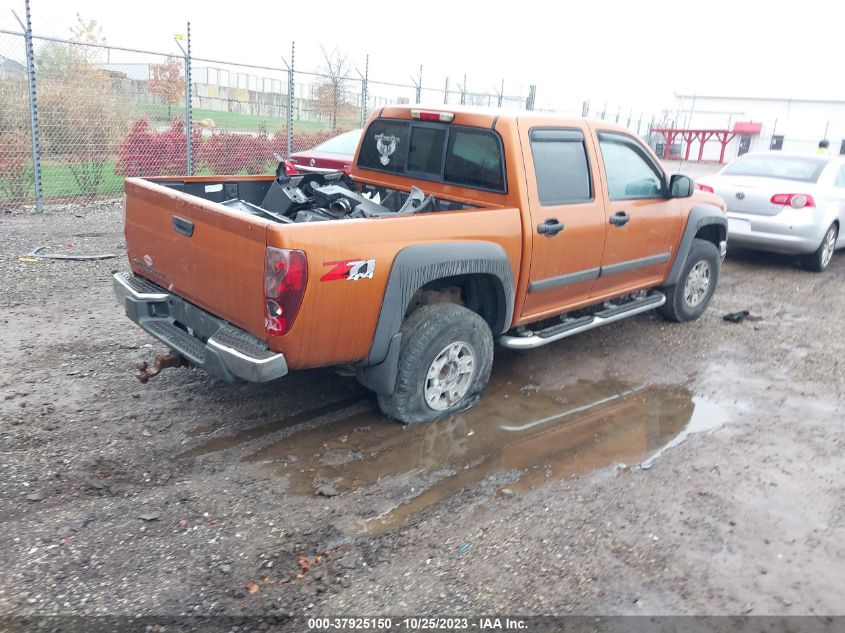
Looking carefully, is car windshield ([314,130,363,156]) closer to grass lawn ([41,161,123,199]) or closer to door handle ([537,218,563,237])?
grass lawn ([41,161,123,199])

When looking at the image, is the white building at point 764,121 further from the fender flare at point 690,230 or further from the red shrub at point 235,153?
the fender flare at point 690,230

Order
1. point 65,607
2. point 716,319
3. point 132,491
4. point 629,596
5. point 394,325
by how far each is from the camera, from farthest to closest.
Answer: point 716,319, point 394,325, point 132,491, point 629,596, point 65,607

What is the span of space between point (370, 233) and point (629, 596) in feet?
7.06

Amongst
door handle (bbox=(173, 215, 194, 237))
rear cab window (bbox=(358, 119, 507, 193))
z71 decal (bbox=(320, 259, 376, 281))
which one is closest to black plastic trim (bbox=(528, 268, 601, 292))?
rear cab window (bbox=(358, 119, 507, 193))

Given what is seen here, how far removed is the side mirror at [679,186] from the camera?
18.8ft

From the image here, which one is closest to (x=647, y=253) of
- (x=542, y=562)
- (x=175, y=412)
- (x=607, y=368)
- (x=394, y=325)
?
(x=607, y=368)

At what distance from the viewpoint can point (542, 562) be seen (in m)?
3.22

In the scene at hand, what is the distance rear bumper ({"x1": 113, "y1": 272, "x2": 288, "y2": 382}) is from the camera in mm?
3562

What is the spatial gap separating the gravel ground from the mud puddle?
0.02m

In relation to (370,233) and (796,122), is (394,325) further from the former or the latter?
(796,122)

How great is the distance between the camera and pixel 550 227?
185 inches

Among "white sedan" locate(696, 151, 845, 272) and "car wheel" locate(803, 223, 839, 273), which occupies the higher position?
"white sedan" locate(696, 151, 845, 272)

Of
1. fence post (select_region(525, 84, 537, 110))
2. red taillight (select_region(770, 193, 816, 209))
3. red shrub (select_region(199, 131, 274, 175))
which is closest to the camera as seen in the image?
red taillight (select_region(770, 193, 816, 209))

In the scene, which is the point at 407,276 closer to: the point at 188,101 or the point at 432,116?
the point at 432,116
